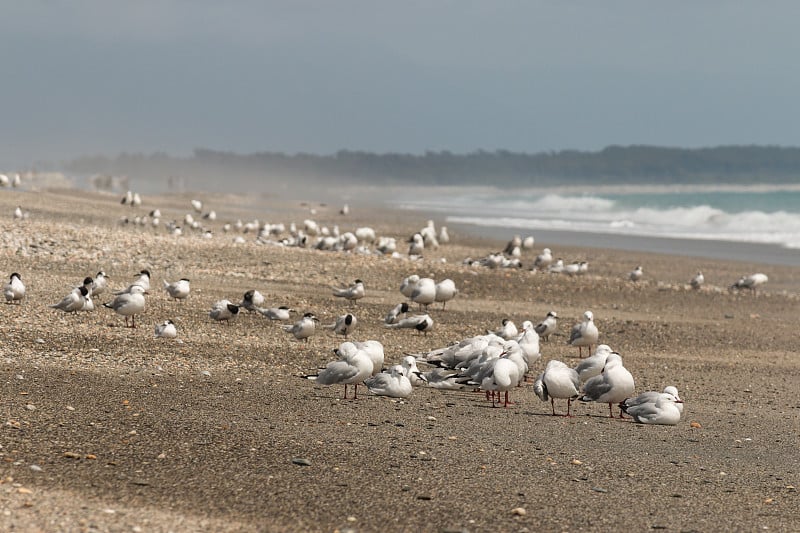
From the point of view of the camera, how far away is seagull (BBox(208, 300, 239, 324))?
14633mm

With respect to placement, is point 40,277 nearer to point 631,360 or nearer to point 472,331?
point 472,331

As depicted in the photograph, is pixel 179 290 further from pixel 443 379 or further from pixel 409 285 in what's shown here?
pixel 443 379

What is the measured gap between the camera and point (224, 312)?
48.0 feet

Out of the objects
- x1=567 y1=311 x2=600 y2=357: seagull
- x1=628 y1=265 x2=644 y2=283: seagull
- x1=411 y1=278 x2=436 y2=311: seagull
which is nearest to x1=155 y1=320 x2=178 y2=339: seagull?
x1=411 y1=278 x2=436 y2=311: seagull

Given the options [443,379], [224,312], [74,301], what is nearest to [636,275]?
[224,312]

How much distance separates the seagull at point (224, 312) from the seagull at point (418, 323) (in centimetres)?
251

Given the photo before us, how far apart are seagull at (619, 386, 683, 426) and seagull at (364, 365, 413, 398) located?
2.17 meters

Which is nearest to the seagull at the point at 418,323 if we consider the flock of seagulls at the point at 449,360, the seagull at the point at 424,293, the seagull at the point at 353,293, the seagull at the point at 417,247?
the flock of seagulls at the point at 449,360

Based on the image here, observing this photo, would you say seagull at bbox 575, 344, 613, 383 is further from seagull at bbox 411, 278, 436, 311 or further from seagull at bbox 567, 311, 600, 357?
seagull at bbox 411, 278, 436, 311

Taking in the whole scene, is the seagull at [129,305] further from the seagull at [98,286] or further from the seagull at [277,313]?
the seagull at [277,313]

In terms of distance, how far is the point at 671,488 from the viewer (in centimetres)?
749

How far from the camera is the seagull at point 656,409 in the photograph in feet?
32.2

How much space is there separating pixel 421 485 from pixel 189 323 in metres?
7.90

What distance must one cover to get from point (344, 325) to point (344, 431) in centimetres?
566
